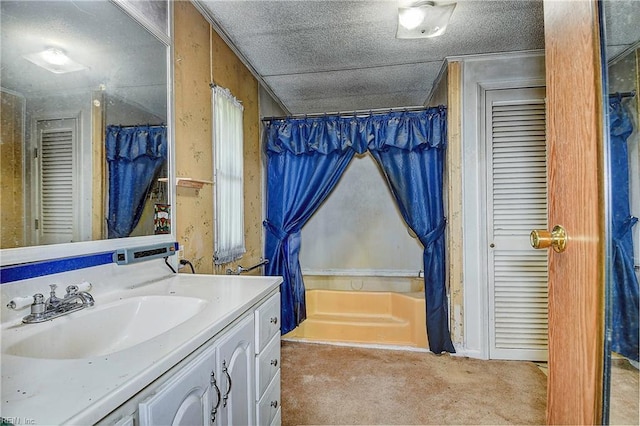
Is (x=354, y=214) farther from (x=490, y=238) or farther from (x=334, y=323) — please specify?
(x=490, y=238)

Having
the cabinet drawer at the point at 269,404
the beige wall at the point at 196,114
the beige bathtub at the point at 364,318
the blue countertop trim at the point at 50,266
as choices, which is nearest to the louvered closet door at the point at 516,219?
the beige bathtub at the point at 364,318

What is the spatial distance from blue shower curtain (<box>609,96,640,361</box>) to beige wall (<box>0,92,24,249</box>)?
139 cm

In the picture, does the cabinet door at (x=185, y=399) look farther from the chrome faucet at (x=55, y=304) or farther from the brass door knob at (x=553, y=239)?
the brass door knob at (x=553, y=239)

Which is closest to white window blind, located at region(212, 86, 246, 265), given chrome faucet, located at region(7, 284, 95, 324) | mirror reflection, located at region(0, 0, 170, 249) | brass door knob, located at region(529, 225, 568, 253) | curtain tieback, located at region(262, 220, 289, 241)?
curtain tieback, located at region(262, 220, 289, 241)

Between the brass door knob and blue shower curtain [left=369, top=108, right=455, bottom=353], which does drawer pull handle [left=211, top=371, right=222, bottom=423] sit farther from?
blue shower curtain [left=369, top=108, right=455, bottom=353]

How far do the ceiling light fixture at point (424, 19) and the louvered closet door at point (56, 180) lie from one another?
176 centimetres

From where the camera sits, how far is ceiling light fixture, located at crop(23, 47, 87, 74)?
0.95m

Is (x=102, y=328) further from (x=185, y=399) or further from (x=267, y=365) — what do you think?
(x=267, y=365)

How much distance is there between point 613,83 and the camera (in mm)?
562

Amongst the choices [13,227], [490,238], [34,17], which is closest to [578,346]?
[13,227]

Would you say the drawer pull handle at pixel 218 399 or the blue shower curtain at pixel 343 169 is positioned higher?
the blue shower curtain at pixel 343 169

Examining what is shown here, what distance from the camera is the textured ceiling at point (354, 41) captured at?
6.01 ft

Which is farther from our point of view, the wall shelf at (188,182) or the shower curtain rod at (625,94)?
the wall shelf at (188,182)

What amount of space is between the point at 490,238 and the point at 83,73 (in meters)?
2.63
